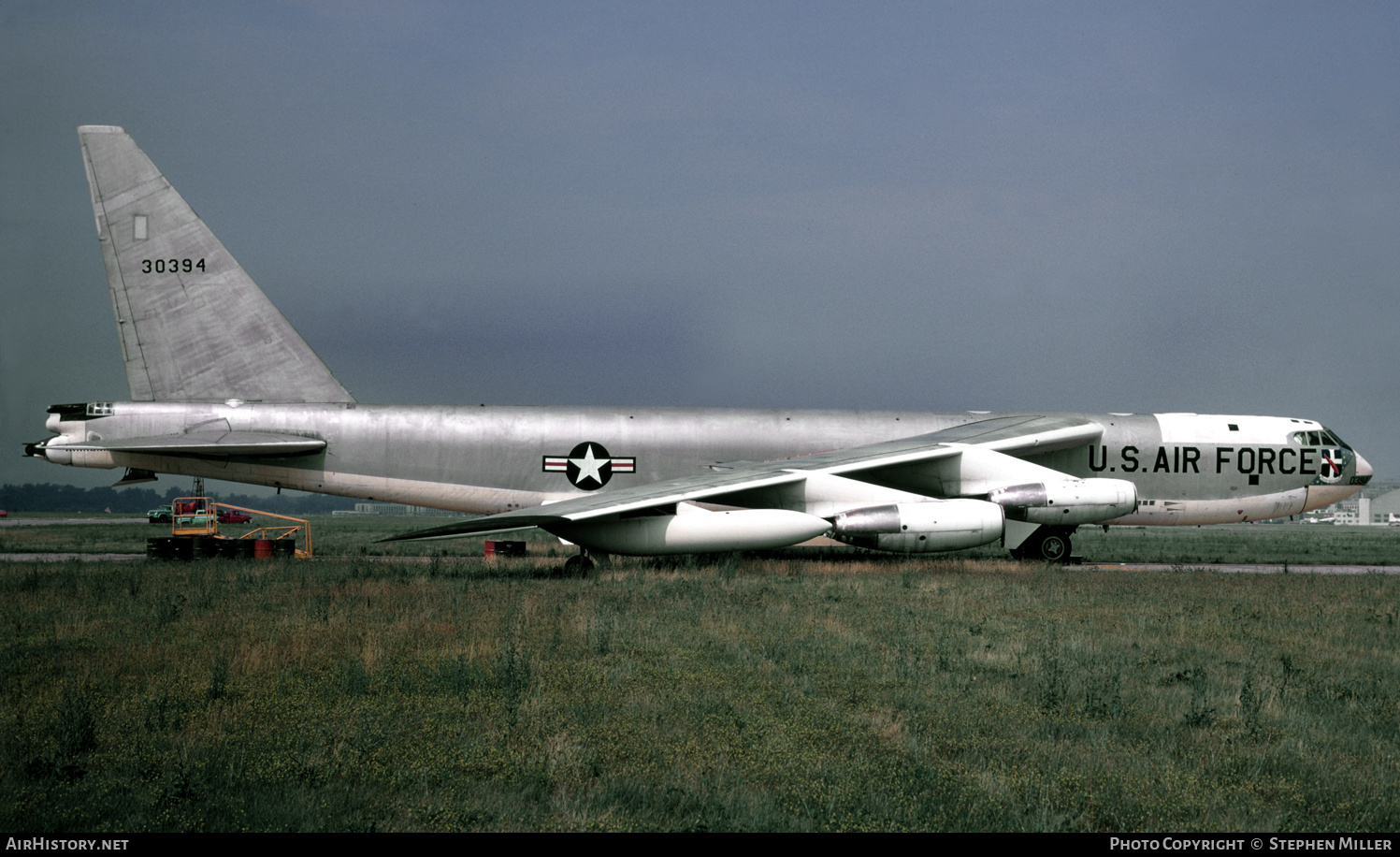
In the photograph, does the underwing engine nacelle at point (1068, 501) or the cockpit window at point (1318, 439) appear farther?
the cockpit window at point (1318, 439)

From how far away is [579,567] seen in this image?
16125mm

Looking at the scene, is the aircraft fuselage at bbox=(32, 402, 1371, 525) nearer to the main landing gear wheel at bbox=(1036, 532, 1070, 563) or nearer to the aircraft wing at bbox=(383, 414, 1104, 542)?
the aircraft wing at bbox=(383, 414, 1104, 542)

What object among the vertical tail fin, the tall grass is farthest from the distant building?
the vertical tail fin

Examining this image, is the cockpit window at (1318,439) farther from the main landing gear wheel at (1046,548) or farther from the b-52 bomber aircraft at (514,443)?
the main landing gear wheel at (1046,548)

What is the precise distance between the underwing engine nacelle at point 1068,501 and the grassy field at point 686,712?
4703 mm

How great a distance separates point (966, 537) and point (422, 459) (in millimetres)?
10519

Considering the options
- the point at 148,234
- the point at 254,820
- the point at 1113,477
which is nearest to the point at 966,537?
the point at 1113,477

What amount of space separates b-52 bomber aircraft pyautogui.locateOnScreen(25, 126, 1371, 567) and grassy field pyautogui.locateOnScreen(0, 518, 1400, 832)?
515cm

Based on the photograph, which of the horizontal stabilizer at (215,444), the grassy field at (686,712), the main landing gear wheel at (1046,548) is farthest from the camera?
the main landing gear wheel at (1046,548)

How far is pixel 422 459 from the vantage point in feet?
63.0

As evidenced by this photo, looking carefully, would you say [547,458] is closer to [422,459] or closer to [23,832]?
[422,459]

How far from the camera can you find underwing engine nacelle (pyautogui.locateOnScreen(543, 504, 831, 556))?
1559 cm

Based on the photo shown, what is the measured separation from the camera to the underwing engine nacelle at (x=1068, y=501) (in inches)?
707

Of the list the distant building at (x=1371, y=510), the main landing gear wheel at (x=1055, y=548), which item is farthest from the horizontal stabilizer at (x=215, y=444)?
the distant building at (x=1371, y=510)
